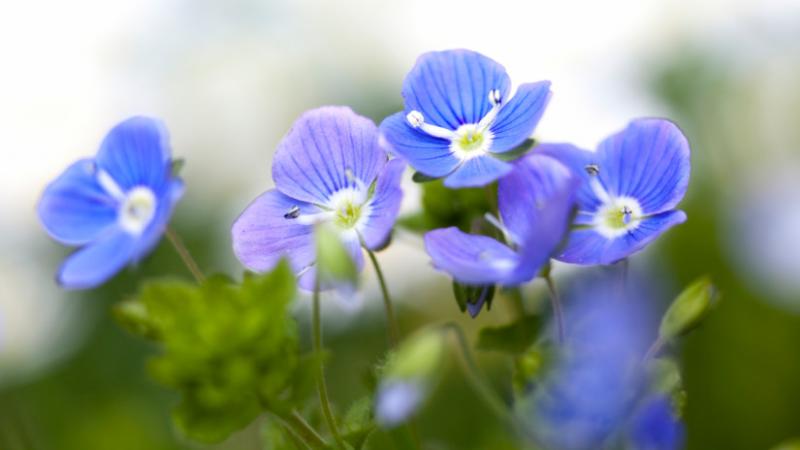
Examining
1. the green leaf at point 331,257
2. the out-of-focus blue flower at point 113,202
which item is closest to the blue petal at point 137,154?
the out-of-focus blue flower at point 113,202

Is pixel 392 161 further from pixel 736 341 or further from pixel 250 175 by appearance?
pixel 250 175

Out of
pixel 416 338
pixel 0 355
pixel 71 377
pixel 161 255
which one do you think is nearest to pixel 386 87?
pixel 161 255

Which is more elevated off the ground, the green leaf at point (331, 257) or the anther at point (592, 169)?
the green leaf at point (331, 257)

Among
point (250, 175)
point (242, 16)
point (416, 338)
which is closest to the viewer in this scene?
point (416, 338)

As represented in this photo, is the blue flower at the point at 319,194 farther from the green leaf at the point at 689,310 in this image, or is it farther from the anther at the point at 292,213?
the green leaf at the point at 689,310

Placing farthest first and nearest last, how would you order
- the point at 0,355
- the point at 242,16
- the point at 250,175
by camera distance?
the point at 242,16 → the point at 250,175 → the point at 0,355

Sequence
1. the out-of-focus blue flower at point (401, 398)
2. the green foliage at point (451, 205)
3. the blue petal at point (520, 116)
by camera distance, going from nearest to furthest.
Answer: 1. the out-of-focus blue flower at point (401, 398)
2. the blue petal at point (520, 116)
3. the green foliage at point (451, 205)
